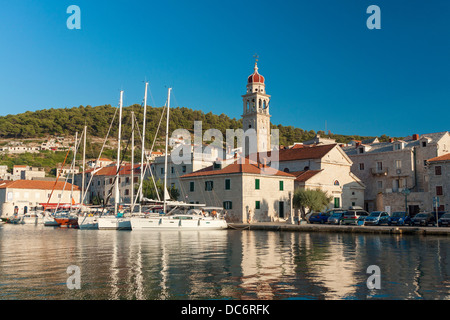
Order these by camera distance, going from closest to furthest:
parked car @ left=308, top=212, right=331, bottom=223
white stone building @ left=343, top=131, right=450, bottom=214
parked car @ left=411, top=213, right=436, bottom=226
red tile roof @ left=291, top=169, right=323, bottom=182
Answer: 1. parked car @ left=411, top=213, right=436, bottom=226
2. parked car @ left=308, top=212, right=331, bottom=223
3. red tile roof @ left=291, top=169, right=323, bottom=182
4. white stone building @ left=343, top=131, right=450, bottom=214

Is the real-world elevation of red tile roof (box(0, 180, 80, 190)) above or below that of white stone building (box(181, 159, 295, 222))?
above

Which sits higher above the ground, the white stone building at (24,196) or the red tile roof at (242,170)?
the red tile roof at (242,170)

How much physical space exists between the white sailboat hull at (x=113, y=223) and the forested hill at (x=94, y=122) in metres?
92.7

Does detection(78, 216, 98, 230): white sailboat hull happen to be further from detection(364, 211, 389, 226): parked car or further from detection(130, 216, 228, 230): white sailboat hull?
detection(364, 211, 389, 226): parked car

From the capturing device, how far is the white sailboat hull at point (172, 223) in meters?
41.3

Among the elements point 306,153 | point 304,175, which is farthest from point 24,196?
point 304,175

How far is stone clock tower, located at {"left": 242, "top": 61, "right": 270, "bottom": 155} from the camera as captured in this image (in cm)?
8019

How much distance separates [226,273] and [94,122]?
15703cm

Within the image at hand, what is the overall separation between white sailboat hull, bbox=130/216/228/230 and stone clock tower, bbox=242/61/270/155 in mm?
39017

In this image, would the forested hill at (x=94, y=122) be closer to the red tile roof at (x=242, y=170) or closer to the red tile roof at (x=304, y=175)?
the red tile roof at (x=304, y=175)

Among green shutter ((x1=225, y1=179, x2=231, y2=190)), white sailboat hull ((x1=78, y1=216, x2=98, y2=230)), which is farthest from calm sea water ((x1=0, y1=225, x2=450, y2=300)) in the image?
green shutter ((x1=225, y1=179, x2=231, y2=190))

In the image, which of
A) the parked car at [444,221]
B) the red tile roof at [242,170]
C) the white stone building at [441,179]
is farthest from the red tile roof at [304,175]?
the parked car at [444,221]
